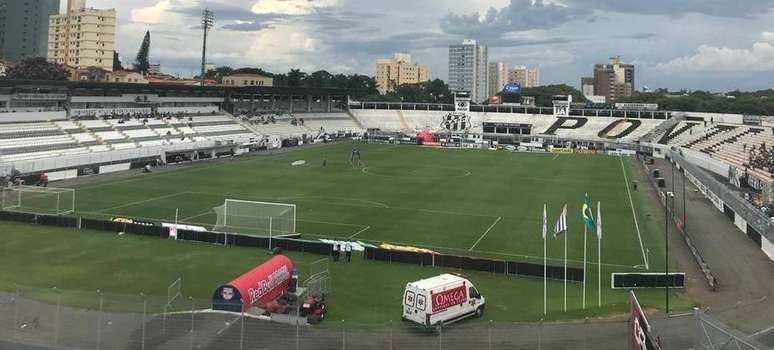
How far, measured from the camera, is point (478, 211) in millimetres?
44844

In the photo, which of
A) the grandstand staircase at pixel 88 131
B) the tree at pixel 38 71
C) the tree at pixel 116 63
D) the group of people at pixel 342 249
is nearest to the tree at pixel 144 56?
the tree at pixel 116 63

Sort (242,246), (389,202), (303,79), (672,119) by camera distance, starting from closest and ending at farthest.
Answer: (242,246)
(389,202)
(672,119)
(303,79)

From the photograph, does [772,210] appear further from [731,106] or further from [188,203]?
[731,106]

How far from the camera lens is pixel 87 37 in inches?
6619

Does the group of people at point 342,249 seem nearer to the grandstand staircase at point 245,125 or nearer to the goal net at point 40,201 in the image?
the goal net at point 40,201

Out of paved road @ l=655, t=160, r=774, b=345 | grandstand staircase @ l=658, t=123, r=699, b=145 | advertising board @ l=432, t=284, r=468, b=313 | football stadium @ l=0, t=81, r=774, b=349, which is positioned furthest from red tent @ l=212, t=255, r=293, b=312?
grandstand staircase @ l=658, t=123, r=699, b=145

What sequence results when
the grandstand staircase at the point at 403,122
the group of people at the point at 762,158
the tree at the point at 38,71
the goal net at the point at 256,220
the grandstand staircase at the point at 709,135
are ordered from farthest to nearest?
the grandstand staircase at the point at 403,122 → the tree at the point at 38,71 → the grandstand staircase at the point at 709,135 → the group of people at the point at 762,158 → the goal net at the point at 256,220

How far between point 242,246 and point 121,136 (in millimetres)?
51748

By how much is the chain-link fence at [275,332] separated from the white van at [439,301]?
39cm

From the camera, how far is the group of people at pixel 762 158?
193 feet

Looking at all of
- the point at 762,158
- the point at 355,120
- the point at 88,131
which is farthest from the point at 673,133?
the point at 88,131

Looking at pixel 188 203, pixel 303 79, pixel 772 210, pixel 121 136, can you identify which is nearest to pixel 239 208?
pixel 188 203

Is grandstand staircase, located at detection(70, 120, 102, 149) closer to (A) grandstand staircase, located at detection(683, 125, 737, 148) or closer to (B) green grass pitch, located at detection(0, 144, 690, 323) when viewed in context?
(B) green grass pitch, located at detection(0, 144, 690, 323)

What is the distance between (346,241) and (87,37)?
537 feet
